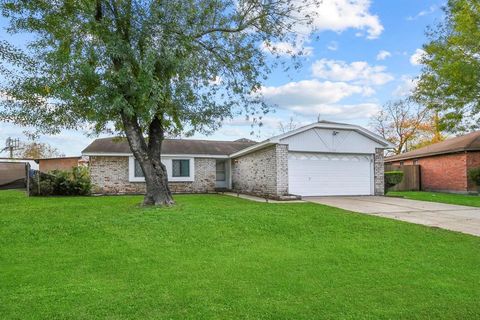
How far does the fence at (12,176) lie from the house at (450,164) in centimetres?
2596

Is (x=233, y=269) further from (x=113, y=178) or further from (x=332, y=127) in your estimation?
(x=113, y=178)

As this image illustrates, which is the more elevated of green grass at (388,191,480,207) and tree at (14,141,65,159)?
tree at (14,141,65,159)

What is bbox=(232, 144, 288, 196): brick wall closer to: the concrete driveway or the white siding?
the white siding

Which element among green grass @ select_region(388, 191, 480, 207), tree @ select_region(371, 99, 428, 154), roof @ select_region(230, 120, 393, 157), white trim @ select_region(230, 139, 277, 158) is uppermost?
tree @ select_region(371, 99, 428, 154)

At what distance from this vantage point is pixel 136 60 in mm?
10273

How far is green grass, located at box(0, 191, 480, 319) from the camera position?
362 centimetres

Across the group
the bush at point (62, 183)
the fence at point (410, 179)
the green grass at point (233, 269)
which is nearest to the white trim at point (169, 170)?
the bush at point (62, 183)

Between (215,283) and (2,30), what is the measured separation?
11.0 m

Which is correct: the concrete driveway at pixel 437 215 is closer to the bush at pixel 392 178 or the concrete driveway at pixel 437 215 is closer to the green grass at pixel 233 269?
the green grass at pixel 233 269

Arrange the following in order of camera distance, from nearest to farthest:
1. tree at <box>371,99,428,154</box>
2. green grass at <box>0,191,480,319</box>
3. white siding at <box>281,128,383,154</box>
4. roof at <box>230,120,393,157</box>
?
1. green grass at <box>0,191,480,319</box>
2. roof at <box>230,120,393,157</box>
3. white siding at <box>281,128,383,154</box>
4. tree at <box>371,99,428,154</box>

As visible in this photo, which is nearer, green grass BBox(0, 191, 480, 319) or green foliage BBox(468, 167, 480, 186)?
green grass BBox(0, 191, 480, 319)

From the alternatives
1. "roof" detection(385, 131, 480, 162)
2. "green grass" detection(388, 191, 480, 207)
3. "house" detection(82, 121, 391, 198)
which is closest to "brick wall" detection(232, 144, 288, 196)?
"house" detection(82, 121, 391, 198)

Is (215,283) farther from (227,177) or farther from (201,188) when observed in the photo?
(227,177)

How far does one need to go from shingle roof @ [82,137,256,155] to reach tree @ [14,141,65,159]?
1161 inches
